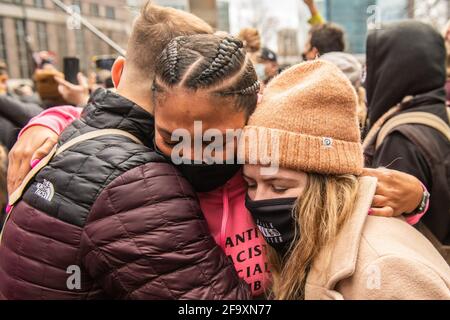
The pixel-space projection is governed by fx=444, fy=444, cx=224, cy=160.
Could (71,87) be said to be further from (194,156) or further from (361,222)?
(361,222)

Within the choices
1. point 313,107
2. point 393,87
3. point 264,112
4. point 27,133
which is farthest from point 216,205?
point 393,87

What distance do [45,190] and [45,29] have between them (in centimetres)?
4100

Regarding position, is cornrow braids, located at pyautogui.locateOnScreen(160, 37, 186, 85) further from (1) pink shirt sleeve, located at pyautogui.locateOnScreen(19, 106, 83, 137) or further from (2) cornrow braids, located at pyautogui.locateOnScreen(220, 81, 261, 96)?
(1) pink shirt sleeve, located at pyautogui.locateOnScreen(19, 106, 83, 137)

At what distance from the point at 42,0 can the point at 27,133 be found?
134ft

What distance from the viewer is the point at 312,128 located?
1.52m

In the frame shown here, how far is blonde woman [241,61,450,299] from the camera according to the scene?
147cm

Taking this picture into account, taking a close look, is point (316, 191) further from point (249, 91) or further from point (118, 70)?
point (118, 70)

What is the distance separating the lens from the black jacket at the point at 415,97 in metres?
2.42

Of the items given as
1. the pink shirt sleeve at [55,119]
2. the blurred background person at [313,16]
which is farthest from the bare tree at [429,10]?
the pink shirt sleeve at [55,119]

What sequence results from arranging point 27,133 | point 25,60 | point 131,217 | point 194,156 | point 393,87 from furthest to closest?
point 25,60
point 393,87
point 27,133
point 194,156
point 131,217

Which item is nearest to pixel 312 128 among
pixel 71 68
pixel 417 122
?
pixel 417 122

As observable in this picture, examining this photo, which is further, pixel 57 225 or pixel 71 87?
pixel 71 87

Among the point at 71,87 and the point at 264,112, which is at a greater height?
the point at 264,112

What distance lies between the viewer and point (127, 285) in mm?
1373
